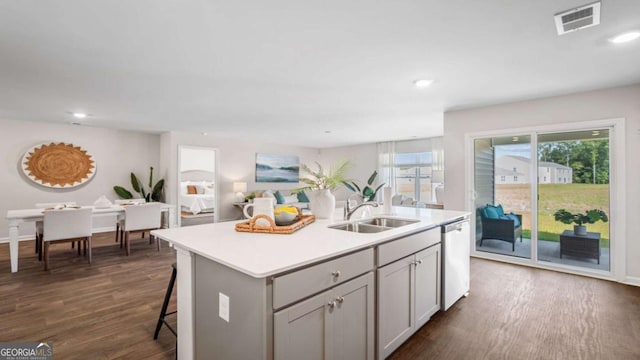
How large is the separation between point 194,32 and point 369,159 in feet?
23.8

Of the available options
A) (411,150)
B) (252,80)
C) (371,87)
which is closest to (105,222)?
(252,80)

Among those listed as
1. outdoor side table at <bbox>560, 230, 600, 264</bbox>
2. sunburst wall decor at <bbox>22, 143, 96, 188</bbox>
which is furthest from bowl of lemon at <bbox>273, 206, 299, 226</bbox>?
sunburst wall decor at <bbox>22, 143, 96, 188</bbox>

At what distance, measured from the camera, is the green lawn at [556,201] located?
11.8 feet

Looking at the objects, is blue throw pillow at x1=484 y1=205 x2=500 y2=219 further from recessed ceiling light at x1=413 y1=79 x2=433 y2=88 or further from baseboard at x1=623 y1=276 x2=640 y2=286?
recessed ceiling light at x1=413 y1=79 x2=433 y2=88

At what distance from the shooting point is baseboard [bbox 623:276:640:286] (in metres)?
3.28

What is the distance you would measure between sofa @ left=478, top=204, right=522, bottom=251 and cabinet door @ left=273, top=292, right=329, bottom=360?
387 cm

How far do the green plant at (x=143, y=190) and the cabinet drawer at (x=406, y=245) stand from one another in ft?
20.6

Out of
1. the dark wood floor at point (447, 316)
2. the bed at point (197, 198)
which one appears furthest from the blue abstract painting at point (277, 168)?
the dark wood floor at point (447, 316)

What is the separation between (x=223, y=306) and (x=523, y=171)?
4397 millimetres

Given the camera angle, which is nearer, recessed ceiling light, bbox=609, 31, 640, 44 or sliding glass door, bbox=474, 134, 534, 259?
recessed ceiling light, bbox=609, 31, 640, 44

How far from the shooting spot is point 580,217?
12.3ft

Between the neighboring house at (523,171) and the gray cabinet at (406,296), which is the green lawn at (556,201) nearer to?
the neighboring house at (523,171)

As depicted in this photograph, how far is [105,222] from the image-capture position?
250 inches

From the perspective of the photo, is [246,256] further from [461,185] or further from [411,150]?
[411,150]
